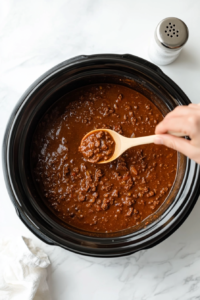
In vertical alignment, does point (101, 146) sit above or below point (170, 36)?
below

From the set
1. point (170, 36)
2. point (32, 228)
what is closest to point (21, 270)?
point (32, 228)

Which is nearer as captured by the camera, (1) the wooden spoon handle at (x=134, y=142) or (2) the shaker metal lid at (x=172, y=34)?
(1) the wooden spoon handle at (x=134, y=142)

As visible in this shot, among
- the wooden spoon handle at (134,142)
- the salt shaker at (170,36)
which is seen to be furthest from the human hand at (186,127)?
the salt shaker at (170,36)

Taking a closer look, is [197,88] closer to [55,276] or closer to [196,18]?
[196,18]

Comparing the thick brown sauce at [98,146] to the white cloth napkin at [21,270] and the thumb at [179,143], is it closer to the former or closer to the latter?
the thumb at [179,143]

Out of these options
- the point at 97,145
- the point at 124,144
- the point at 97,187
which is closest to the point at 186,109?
the point at 124,144

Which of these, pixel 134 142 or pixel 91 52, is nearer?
pixel 134 142

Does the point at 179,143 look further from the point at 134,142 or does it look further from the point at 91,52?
the point at 91,52
